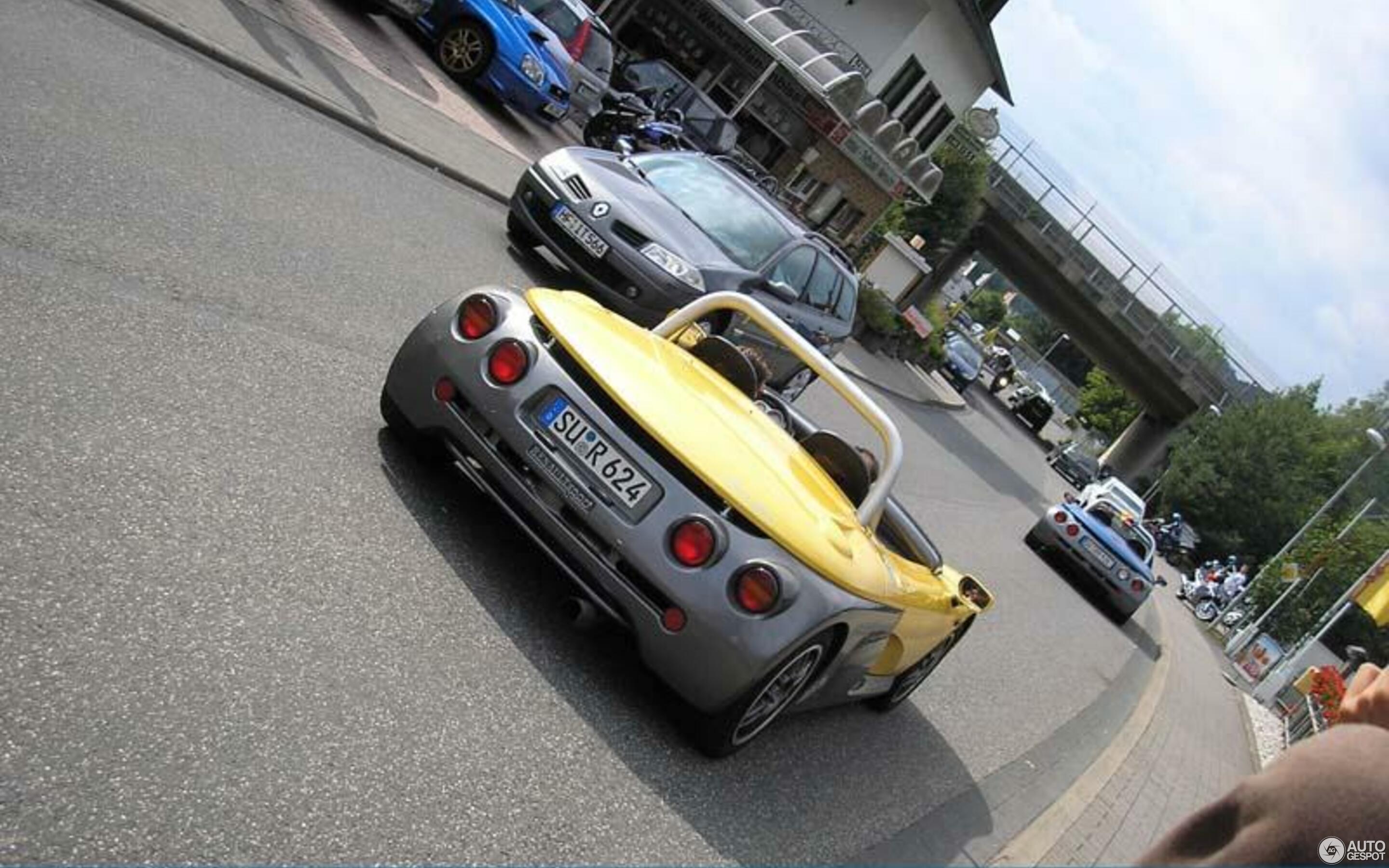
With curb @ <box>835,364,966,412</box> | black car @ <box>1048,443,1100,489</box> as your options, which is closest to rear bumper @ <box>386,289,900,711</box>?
curb @ <box>835,364,966,412</box>

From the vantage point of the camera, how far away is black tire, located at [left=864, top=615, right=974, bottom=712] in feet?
20.2

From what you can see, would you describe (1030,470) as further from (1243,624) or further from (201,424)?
(201,424)

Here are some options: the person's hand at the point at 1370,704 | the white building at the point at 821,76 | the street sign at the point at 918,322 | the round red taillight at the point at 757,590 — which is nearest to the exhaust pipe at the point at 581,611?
the round red taillight at the point at 757,590

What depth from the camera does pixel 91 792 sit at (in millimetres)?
2488

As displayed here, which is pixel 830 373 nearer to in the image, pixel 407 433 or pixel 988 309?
pixel 407 433

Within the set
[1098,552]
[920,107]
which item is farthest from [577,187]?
[920,107]

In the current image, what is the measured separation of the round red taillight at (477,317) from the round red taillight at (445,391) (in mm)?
195

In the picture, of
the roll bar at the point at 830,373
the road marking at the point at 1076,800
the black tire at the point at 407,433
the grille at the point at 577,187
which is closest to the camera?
the black tire at the point at 407,433

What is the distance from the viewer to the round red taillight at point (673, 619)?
4.02m

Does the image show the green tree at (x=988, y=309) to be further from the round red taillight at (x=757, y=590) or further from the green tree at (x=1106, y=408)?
the round red taillight at (x=757, y=590)

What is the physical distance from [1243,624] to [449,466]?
29.7 m

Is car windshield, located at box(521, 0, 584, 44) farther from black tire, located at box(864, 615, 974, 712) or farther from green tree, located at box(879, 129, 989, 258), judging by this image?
green tree, located at box(879, 129, 989, 258)

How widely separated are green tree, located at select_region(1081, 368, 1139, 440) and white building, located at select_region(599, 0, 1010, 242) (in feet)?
179

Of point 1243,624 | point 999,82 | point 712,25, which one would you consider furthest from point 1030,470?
point 999,82
